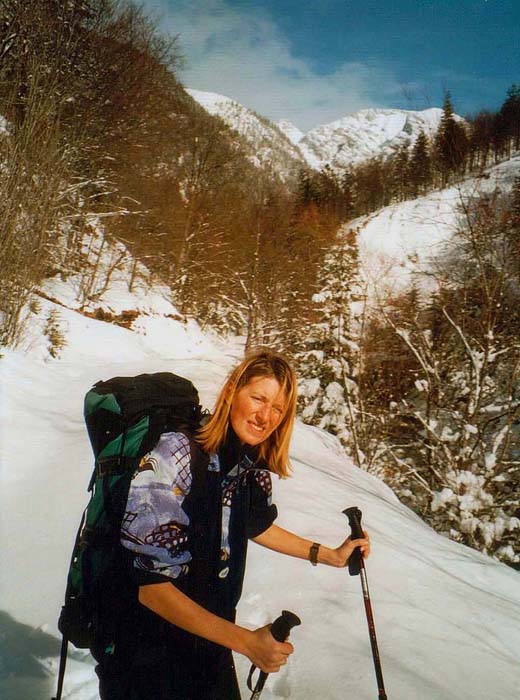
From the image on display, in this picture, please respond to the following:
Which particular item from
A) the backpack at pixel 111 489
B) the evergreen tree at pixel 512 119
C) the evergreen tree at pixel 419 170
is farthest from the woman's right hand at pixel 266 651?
the evergreen tree at pixel 419 170

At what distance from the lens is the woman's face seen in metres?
1.66

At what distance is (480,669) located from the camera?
269 centimetres

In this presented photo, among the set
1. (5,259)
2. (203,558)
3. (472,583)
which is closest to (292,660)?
(203,558)

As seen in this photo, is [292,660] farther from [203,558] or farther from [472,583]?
[472,583]

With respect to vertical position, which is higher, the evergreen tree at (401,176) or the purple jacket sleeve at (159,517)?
the evergreen tree at (401,176)

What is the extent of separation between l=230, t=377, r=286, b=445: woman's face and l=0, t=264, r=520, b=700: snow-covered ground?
1706 mm

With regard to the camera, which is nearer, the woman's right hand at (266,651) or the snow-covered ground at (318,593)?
the woman's right hand at (266,651)

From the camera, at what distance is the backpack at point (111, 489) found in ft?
4.36

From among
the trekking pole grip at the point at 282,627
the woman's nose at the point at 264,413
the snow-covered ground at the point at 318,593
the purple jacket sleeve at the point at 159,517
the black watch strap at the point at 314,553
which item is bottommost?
the snow-covered ground at the point at 318,593

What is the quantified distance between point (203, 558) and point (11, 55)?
12.7 metres

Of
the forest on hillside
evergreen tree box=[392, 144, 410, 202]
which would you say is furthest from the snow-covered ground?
evergreen tree box=[392, 144, 410, 202]

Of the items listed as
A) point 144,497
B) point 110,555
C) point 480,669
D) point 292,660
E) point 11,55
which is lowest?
point 292,660

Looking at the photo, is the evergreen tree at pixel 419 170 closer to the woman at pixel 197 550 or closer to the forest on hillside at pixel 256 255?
the forest on hillside at pixel 256 255

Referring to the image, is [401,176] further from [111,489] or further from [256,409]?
[111,489]
